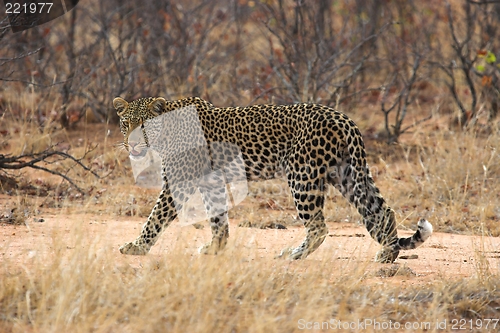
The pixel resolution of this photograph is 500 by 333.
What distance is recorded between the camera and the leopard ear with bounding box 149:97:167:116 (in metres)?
6.39

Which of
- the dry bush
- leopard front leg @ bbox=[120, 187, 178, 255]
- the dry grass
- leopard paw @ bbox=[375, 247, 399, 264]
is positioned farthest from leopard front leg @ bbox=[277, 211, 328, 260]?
leopard front leg @ bbox=[120, 187, 178, 255]

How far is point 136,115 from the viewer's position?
6367mm

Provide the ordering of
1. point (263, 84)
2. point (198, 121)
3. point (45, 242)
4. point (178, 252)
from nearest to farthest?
1. point (178, 252)
2. point (45, 242)
3. point (198, 121)
4. point (263, 84)

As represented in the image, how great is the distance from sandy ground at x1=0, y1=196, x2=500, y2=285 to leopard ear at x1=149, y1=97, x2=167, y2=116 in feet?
3.28

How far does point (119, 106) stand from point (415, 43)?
24.2 feet

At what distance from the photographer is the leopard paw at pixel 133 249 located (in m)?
6.13

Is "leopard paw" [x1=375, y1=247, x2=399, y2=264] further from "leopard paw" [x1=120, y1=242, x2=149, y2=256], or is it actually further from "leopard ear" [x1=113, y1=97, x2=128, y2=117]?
"leopard ear" [x1=113, y1=97, x2=128, y2=117]

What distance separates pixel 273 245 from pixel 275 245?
0.06ft

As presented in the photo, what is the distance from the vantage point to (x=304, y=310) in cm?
446

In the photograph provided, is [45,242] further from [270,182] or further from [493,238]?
[493,238]

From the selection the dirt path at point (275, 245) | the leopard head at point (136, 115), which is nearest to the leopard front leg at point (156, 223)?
the dirt path at point (275, 245)

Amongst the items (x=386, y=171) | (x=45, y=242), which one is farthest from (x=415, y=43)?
(x=45, y=242)

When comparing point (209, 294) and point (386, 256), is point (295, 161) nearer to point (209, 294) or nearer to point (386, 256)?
point (386, 256)

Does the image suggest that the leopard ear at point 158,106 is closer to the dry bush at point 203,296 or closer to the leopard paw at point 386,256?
the dry bush at point 203,296
